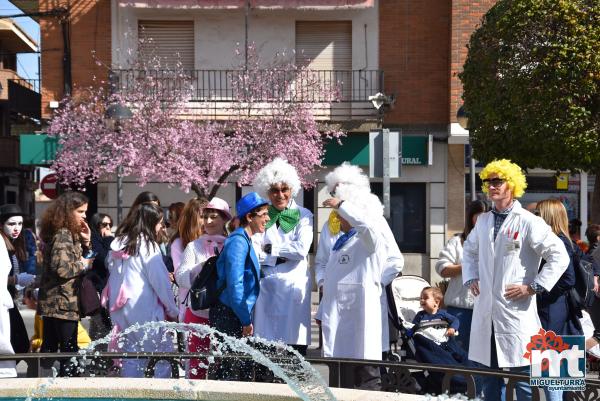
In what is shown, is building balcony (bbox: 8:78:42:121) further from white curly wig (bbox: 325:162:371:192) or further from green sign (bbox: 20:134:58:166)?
white curly wig (bbox: 325:162:371:192)

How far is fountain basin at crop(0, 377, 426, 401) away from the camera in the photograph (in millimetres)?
4535

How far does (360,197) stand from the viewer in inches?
261

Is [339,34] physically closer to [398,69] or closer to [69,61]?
[398,69]

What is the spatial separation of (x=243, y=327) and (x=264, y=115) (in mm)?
15394

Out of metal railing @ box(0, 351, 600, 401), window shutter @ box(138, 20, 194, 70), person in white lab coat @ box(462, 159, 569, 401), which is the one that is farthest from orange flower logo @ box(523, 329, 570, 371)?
window shutter @ box(138, 20, 194, 70)

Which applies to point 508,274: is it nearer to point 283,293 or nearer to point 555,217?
point 555,217

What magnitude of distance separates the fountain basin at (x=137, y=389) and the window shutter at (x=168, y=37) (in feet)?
57.1

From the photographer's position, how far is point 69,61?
21.9 meters

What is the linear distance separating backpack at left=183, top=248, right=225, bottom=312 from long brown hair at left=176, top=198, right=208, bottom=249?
3.99 feet

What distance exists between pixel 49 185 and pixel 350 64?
25.0 feet

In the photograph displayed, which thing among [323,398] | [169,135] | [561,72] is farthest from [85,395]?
[169,135]

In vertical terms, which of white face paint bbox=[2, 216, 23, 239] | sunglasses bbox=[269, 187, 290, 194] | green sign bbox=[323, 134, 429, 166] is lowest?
white face paint bbox=[2, 216, 23, 239]

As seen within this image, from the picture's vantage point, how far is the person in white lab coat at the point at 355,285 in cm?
643

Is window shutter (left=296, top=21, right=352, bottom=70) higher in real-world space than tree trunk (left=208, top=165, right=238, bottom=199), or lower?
higher
